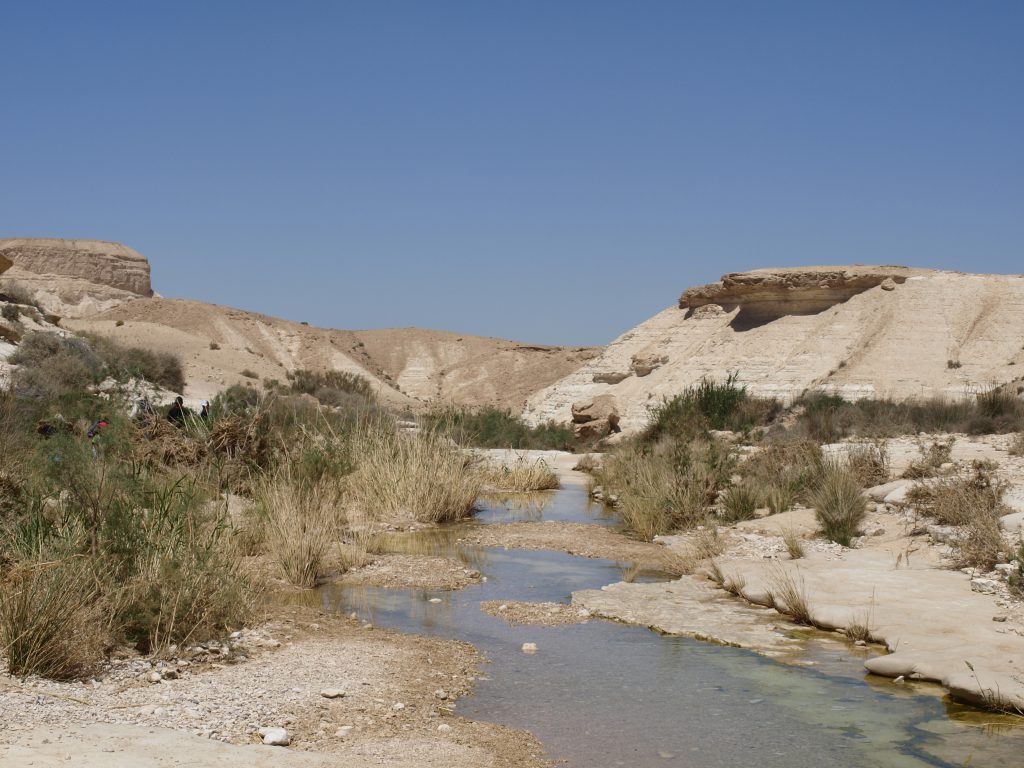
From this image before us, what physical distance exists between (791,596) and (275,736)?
496cm

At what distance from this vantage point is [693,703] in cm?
629

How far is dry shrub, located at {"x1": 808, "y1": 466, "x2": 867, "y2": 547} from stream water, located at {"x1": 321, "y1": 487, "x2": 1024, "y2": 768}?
3610mm

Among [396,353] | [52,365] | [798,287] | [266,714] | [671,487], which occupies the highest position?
[798,287]

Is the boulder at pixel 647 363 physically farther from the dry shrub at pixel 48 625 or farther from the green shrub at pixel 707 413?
the dry shrub at pixel 48 625

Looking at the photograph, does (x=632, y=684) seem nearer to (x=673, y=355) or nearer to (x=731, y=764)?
(x=731, y=764)

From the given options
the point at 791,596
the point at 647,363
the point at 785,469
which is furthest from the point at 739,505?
the point at 647,363

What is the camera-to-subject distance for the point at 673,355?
4706cm

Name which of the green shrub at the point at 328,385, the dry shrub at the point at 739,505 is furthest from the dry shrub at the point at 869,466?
the green shrub at the point at 328,385

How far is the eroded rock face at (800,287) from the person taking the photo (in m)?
45.0

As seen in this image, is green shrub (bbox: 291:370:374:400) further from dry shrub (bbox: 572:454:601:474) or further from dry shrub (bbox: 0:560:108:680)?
dry shrub (bbox: 0:560:108:680)

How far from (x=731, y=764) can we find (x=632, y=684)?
1450 millimetres

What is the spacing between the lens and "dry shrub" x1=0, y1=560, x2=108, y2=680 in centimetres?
553

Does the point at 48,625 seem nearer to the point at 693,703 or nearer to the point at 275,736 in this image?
the point at 275,736

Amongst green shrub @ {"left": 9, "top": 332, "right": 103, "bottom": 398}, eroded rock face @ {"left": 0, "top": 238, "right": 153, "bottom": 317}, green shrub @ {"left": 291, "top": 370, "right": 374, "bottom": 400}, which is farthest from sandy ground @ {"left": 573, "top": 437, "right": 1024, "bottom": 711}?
eroded rock face @ {"left": 0, "top": 238, "right": 153, "bottom": 317}
